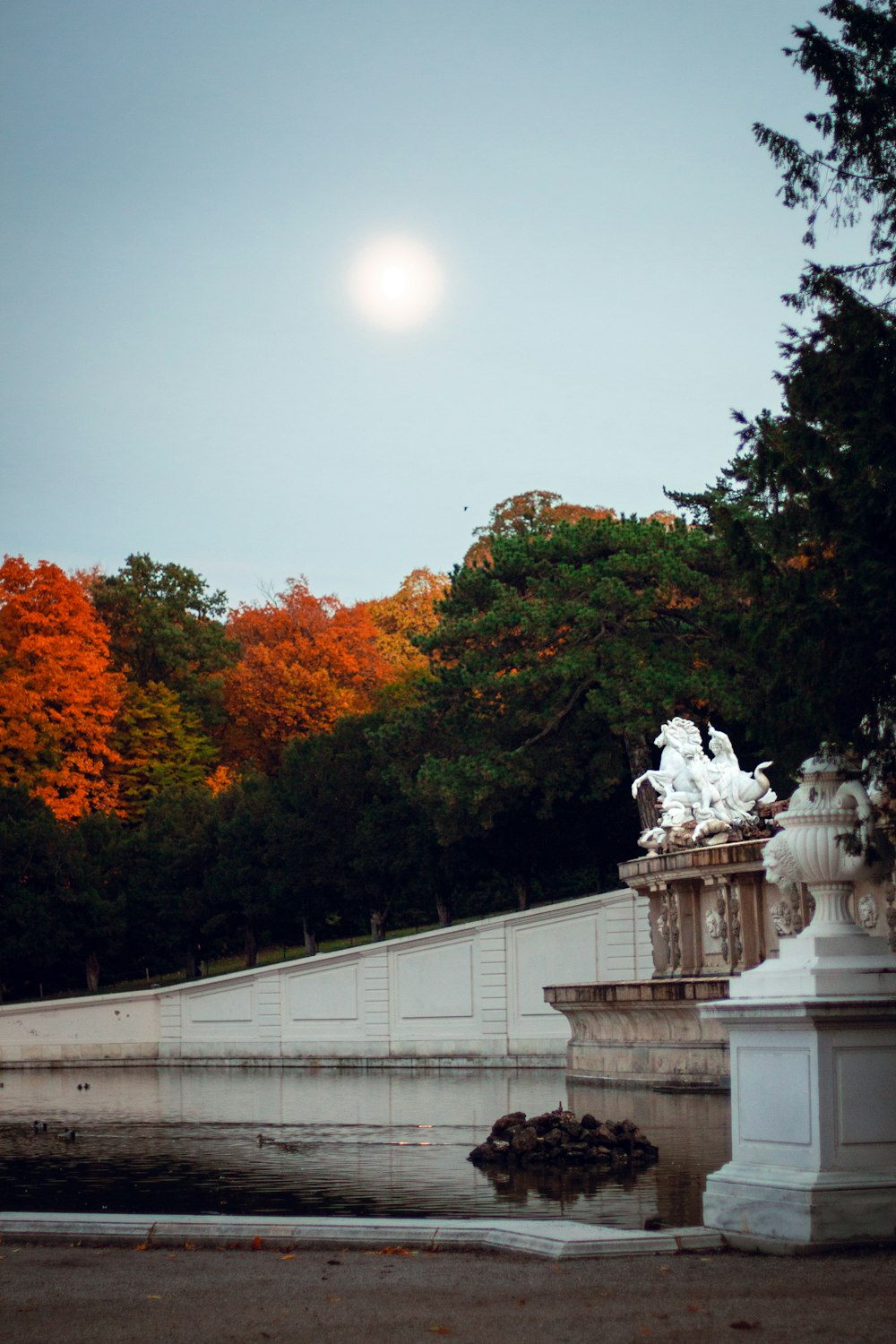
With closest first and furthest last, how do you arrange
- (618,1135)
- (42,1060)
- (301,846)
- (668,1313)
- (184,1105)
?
(668,1313) → (618,1135) → (184,1105) → (42,1060) → (301,846)

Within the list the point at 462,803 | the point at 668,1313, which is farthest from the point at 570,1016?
the point at 668,1313

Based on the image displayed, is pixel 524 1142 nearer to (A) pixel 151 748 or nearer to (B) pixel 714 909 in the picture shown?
(B) pixel 714 909

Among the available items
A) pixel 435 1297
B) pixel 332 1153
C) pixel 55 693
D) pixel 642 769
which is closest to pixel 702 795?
pixel 642 769

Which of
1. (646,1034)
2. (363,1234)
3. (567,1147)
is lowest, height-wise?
(646,1034)

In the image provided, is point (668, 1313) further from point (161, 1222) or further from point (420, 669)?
point (420, 669)

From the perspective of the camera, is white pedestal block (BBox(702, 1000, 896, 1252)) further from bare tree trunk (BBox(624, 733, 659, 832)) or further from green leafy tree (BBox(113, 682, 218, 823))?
green leafy tree (BBox(113, 682, 218, 823))

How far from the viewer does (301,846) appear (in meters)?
45.2

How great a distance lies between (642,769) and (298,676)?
75.1 feet

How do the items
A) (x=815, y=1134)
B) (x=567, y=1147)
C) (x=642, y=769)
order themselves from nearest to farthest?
(x=815, y=1134), (x=567, y=1147), (x=642, y=769)

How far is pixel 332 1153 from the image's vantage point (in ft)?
45.8

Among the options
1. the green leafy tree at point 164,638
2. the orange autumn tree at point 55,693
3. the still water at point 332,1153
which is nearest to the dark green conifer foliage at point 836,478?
the still water at point 332,1153

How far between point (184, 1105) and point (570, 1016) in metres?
5.82

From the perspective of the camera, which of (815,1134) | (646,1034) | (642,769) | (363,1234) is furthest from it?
(642,769)

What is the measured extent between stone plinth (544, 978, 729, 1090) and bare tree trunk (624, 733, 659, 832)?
12582 millimetres
